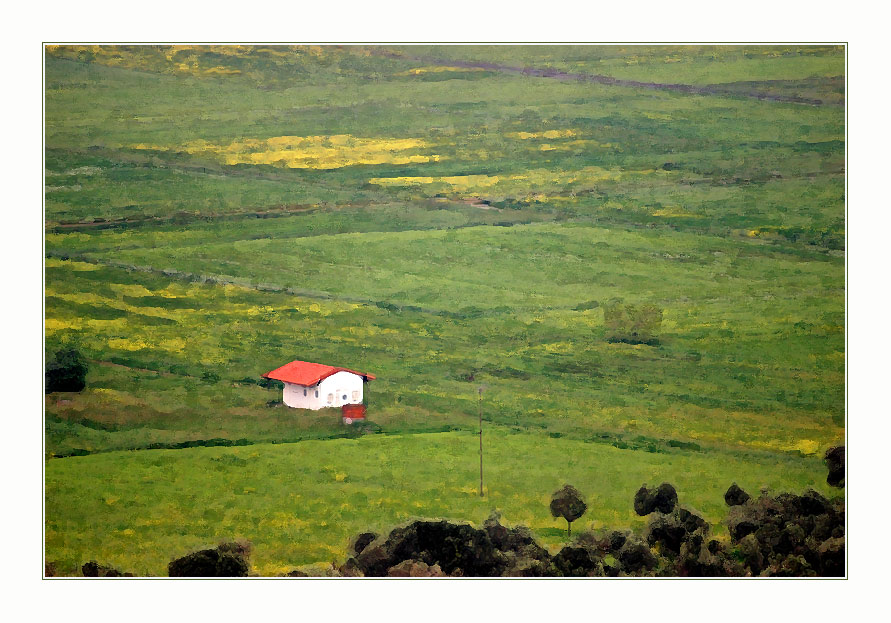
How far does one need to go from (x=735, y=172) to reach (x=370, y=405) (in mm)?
2681

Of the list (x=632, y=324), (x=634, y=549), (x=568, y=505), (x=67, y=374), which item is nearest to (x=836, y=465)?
(x=634, y=549)

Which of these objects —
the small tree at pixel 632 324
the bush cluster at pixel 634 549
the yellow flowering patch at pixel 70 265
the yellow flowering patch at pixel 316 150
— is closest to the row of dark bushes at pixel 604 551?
the bush cluster at pixel 634 549

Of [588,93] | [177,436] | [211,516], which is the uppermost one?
[588,93]

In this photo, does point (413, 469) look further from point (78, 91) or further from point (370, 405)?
point (78, 91)

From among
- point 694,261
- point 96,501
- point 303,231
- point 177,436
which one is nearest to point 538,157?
point 694,261

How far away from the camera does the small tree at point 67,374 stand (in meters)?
5.50

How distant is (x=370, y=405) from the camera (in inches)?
218

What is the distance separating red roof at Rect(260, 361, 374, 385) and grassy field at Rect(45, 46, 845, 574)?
7 centimetres

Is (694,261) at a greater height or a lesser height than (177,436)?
greater

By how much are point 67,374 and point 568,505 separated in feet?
10.4

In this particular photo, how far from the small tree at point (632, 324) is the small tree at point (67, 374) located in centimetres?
322

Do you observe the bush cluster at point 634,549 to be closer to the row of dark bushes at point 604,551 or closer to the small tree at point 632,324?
the row of dark bushes at point 604,551

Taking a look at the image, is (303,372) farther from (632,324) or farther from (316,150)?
(632,324)

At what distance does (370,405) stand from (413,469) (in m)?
0.47
